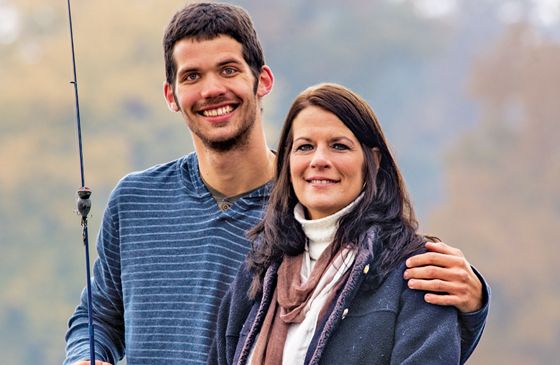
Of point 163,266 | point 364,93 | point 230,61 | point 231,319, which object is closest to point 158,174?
point 163,266

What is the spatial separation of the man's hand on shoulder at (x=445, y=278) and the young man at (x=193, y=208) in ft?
2.14

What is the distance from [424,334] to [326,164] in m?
0.44

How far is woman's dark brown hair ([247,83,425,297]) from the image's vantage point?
2.79m

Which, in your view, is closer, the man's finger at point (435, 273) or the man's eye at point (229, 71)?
the man's finger at point (435, 273)

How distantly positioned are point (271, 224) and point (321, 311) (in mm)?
310

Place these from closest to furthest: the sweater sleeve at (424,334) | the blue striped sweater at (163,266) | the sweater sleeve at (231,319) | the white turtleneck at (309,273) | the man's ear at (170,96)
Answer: the sweater sleeve at (424,334) < the white turtleneck at (309,273) < the sweater sleeve at (231,319) < the blue striped sweater at (163,266) < the man's ear at (170,96)

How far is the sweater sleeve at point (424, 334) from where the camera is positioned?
8.65 ft

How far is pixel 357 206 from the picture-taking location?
9.33 ft

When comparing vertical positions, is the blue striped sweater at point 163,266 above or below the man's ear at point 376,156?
below

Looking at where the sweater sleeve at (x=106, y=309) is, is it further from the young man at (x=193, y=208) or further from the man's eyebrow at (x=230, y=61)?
the man's eyebrow at (x=230, y=61)

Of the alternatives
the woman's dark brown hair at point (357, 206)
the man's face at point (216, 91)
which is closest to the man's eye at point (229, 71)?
the man's face at point (216, 91)

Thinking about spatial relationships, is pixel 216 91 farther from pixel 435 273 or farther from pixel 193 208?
pixel 435 273

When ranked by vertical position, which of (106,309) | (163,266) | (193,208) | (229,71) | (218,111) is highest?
(229,71)

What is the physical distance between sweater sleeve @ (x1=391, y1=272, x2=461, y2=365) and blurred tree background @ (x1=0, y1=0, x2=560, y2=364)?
17.6m
